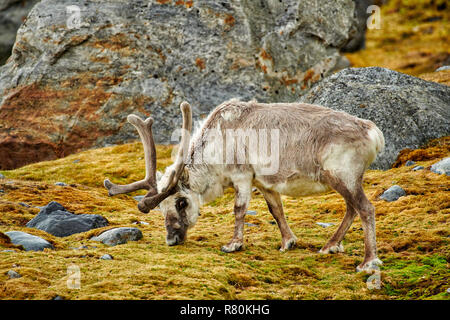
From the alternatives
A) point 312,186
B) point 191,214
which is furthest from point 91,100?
point 312,186

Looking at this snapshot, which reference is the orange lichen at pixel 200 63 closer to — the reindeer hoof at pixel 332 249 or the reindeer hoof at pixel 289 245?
the reindeer hoof at pixel 289 245

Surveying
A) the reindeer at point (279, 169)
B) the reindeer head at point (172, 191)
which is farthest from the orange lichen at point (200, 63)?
the reindeer head at point (172, 191)

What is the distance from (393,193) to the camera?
10.7 meters

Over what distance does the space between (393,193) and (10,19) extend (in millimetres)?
21365

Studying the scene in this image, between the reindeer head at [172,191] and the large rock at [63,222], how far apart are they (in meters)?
1.00

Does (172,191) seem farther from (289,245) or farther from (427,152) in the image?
(427,152)

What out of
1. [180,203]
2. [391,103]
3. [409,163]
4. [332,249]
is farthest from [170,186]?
[391,103]

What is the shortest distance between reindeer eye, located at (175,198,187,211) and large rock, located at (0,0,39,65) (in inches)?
769

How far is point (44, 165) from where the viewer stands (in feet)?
51.9

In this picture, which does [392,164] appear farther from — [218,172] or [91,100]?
[91,100]

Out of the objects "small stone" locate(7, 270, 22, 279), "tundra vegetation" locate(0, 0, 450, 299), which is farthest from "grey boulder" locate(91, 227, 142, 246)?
"small stone" locate(7, 270, 22, 279)

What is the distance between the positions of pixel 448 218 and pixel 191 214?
4.83 metres

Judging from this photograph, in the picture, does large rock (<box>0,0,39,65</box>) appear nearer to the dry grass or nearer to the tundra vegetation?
the tundra vegetation

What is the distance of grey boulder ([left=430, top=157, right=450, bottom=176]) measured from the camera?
11305 millimetres
